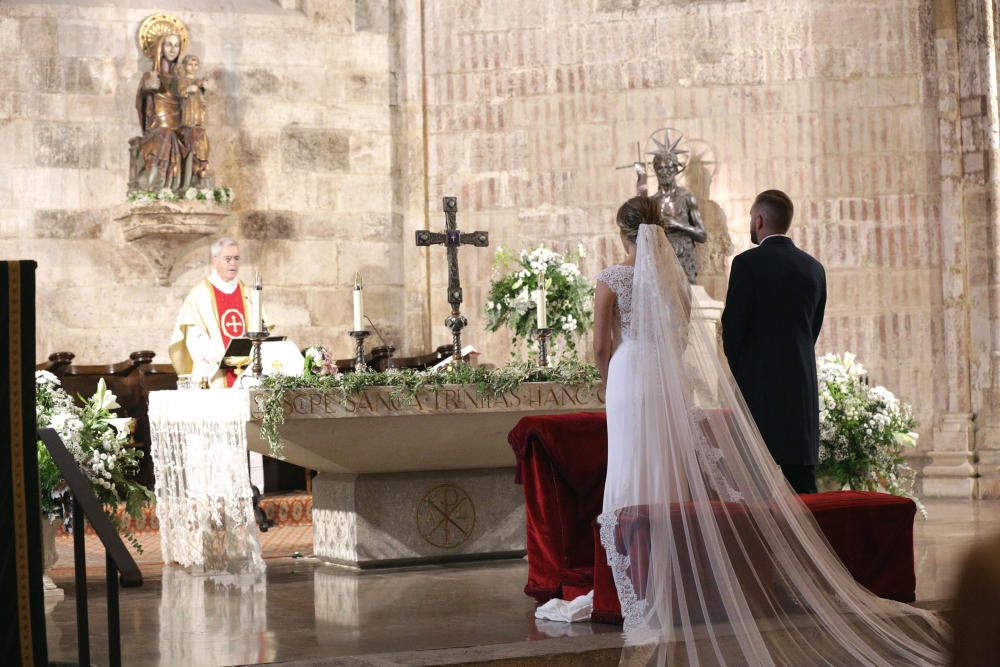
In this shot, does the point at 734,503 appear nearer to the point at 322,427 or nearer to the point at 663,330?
the point at 663,330

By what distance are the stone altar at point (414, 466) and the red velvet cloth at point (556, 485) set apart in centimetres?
104

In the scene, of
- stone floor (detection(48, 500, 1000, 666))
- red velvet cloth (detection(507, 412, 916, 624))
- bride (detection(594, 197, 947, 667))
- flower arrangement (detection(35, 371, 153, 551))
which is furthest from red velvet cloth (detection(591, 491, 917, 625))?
flower arrangement (detection(35, 371, 153, 551))

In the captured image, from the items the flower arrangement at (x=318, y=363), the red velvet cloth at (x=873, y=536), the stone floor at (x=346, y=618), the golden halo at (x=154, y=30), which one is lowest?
the stone floor at (x=346, y=618)

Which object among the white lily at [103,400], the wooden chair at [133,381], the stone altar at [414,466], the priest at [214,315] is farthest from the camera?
the wooden chair at [133,381]

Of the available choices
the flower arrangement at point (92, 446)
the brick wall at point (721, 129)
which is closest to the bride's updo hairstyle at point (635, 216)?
the flower arrangement at point (92, 446)

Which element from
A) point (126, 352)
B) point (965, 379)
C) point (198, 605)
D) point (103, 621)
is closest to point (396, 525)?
point (198, 605)

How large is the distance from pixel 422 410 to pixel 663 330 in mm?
1921

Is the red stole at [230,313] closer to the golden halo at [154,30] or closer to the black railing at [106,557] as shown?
the golden halo at [154,30]

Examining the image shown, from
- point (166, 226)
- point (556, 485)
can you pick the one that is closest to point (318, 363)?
point (556, 485)

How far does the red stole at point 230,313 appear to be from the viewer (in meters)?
8.52

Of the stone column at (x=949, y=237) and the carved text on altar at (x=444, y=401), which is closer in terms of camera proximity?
the carved text on altar at (x=444, y=401)

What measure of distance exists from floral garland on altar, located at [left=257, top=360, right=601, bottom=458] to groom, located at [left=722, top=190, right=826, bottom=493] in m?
1.54

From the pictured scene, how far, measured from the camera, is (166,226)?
36.8 ft

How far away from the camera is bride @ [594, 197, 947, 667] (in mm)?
4352
